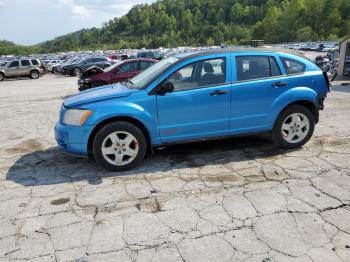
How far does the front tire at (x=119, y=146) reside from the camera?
5051 millimetres

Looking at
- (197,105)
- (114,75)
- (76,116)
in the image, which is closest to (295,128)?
(197,105)

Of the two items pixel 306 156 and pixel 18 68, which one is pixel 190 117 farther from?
pixel 18 68

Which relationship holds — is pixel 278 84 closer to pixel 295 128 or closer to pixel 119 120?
pixel 295 128

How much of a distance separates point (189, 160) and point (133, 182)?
3.59ft

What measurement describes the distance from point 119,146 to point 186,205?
1480 millimetres

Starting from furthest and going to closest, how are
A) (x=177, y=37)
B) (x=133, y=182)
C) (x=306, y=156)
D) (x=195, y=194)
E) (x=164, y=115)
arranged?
(x=177, y=37), (x=306, y=156), (x=164, y=115), (x=133, y=182), (x=195, y=194)

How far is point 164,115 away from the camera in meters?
5.21

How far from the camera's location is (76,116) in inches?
202

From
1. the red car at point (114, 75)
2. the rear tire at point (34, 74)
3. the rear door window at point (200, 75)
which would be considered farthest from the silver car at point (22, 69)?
the rear door window at point (200, 75)

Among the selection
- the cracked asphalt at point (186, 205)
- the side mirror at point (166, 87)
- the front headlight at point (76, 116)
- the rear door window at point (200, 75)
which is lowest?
the cracked asphalt at point (186, 205)

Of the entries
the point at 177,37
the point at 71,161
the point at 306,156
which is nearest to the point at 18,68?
the point at 71,161

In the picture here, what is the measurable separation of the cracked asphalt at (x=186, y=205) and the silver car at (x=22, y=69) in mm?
22465

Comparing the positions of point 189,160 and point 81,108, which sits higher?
point 81,108

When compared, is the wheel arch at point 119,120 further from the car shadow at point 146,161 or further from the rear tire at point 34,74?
the rear tire at point 34,74
